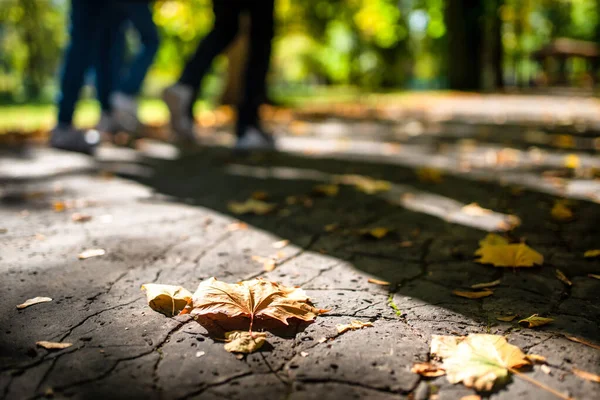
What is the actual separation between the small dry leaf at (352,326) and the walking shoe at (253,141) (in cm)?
328

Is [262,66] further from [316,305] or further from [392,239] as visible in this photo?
[316,305]

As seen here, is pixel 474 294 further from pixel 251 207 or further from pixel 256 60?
pixel 256 60

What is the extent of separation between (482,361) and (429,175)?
2.40 metres

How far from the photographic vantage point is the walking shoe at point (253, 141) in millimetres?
4652

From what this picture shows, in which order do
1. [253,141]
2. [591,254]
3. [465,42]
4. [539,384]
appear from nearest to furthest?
[539,384] → [591,254] → [253,141] → [465,42]

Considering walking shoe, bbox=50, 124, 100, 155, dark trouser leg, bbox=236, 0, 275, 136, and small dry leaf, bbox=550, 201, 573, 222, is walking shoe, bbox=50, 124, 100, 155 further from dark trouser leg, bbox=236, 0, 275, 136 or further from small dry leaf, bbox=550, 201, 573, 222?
small dry leaf, bbox=550, 201, 573, 222

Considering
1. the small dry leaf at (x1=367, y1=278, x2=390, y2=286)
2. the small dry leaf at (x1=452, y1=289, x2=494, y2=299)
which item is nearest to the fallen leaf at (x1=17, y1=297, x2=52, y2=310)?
the small dry leaf at (x1=367, y1=278, x2=390, y2=286)

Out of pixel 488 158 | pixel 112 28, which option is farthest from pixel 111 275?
pixel 112 28

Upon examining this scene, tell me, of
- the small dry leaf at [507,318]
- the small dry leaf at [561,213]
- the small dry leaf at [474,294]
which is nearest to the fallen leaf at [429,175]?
the small dry leaf at [561,213]

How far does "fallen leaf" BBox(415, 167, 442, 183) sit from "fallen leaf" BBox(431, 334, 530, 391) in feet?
7.21

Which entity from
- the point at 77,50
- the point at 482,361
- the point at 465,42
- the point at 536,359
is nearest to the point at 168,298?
the point at 482,361

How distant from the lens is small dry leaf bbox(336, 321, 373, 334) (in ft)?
4.88

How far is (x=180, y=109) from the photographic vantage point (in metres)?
5.16

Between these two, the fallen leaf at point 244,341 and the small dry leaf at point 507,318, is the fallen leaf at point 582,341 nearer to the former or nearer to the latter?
the small dry leaf at point 507,318
